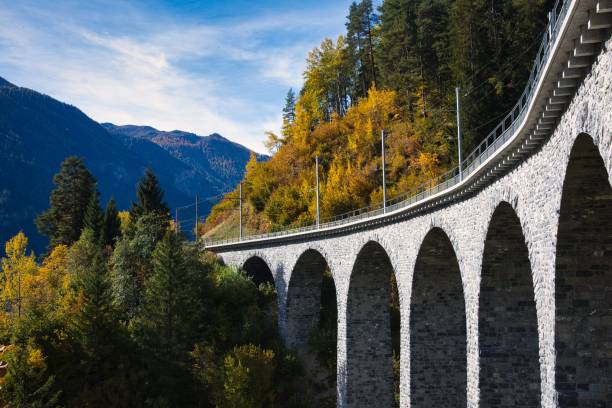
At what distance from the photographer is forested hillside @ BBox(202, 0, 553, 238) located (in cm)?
3750

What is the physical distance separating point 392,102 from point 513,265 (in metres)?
43.2

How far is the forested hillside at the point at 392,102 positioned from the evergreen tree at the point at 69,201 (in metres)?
19.6

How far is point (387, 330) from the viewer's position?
33.3 metres

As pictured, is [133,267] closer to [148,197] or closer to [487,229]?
[148,197]

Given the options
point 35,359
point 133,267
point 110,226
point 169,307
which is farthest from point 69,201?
point 35,359

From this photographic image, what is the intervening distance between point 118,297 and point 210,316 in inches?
266

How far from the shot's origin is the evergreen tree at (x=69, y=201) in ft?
216

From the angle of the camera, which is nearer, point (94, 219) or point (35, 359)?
point (35, 359)

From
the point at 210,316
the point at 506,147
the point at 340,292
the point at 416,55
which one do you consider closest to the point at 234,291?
the point at 210,316

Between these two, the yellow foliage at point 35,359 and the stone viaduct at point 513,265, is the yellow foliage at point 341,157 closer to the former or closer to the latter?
the stone viaduct at point 513,265

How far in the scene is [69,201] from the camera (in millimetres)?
67500

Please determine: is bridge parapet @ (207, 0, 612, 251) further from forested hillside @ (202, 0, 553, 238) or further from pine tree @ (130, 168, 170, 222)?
pine tree @ (130, 168, 170, 222)

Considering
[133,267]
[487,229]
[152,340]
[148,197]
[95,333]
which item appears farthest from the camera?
[148,197]

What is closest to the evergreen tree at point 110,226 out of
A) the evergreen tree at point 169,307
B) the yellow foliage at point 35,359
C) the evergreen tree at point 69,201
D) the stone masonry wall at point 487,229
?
the evergreen tree at point 69,201
